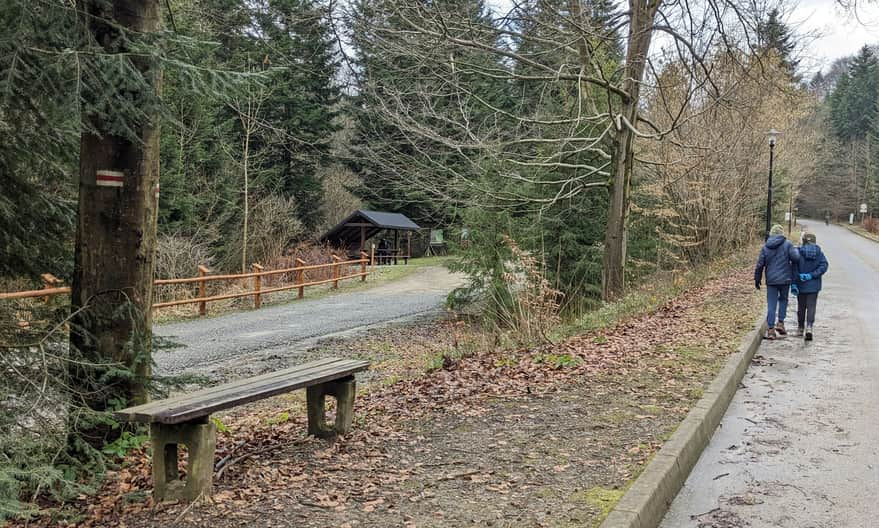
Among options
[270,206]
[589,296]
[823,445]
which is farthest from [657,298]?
[270,206]

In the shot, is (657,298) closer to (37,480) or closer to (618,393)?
(618,393)

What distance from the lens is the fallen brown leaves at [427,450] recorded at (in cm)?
399

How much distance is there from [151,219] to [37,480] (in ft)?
6.27

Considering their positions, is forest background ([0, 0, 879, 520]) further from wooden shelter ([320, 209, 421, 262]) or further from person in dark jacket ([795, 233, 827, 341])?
person in dark jacket ([795, 233, 827, 341])

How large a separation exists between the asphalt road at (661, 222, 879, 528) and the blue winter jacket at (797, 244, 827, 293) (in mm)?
946

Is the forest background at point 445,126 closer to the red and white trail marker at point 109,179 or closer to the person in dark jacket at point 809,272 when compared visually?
the red and white trail marker at point 109,179

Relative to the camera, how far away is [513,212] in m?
17.0

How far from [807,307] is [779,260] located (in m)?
0.92

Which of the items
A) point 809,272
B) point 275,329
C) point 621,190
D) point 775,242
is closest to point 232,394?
point 775,242

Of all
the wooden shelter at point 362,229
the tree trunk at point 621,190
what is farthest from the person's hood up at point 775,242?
the wooden shelter at point 362,229

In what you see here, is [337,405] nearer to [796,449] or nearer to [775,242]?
[796,449]

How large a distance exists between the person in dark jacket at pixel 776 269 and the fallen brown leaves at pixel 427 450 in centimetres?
242

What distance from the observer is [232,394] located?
432 cm

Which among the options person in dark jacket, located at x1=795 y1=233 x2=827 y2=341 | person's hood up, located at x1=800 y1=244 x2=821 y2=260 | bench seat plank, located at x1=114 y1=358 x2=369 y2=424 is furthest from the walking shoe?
bench seat plank, located at x1=114 y1=358 x2=369 y2=424
